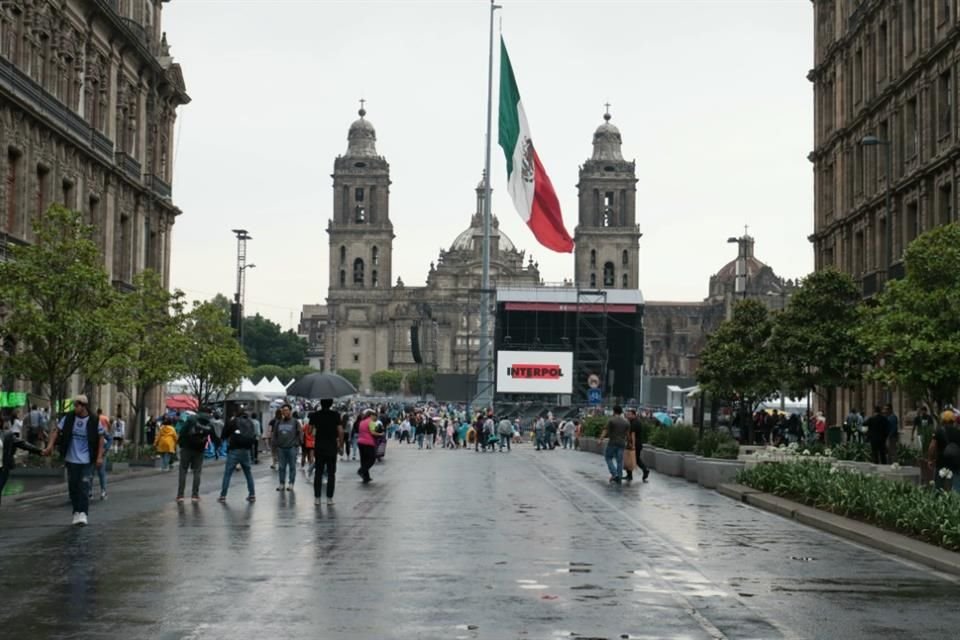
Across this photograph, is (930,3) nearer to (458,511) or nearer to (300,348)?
(458,511)

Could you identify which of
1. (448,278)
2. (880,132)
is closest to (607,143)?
(448,278)

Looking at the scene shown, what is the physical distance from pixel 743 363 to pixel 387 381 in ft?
390

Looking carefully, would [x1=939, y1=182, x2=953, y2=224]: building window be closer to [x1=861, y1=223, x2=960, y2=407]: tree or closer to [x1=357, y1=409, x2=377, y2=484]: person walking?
[x1=861, y1=223, x2=960, y2=407]: tree

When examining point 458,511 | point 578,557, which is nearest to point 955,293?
point 458,511

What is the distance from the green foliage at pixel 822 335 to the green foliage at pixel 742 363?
1.58 metres

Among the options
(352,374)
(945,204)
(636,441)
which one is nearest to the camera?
(636,441)

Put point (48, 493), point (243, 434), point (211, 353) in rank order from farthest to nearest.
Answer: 1. point (211, 353)
2. point (48, 493)
3. point (243, 434)

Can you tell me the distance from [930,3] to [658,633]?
34.0 metres

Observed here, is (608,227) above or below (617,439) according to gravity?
above

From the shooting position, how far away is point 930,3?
4009cm

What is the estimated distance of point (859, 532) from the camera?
1678cm

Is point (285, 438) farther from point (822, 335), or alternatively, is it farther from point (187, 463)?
point (822, 335)

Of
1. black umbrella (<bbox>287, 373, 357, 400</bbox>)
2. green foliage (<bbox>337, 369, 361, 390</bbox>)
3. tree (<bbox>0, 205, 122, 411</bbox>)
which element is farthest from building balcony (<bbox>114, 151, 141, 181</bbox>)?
green foliage (<bbox>337, 369, 361, 390</bbox>)

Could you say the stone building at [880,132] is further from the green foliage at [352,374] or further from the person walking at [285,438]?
the green foliage at [352,374]
